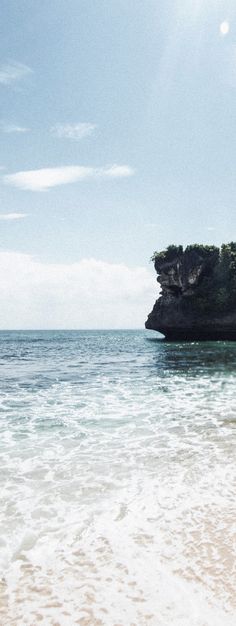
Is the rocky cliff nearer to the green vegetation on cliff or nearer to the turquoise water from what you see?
the green vegetation on cliff

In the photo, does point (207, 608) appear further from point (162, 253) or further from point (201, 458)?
point (162, 253)

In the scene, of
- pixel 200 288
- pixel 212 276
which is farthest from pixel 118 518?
pixel 212 276

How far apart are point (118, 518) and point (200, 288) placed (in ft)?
200

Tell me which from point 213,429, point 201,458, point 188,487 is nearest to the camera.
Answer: point 188,487

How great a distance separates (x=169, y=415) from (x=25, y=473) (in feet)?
18.6

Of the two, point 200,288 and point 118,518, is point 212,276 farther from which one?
point 118,518

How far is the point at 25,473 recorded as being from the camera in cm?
698

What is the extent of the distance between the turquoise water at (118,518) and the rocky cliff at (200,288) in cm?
5279

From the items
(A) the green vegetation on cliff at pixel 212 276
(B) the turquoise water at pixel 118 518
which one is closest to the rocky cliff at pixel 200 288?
(A) the green vegetation on cliff at pixel 212 276

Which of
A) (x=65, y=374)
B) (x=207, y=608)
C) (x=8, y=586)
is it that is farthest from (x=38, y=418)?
(x=65, y=374)

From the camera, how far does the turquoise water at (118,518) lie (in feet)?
11.7

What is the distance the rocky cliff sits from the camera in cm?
6266

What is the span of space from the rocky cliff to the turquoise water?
52.8 metres

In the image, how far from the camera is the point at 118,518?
5.24 meters
